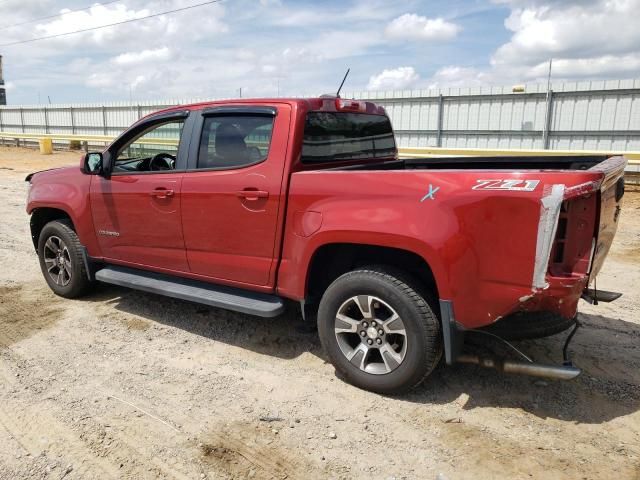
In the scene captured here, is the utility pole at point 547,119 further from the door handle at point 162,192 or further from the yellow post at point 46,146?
the yellow post at point 46,146

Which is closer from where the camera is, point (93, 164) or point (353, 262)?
point (353, 262)

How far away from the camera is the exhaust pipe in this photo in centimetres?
317

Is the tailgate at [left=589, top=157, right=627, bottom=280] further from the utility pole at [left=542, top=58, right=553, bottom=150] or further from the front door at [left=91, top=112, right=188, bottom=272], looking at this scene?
the utility pole at [left=542, top=58, right=553, bottom=150]

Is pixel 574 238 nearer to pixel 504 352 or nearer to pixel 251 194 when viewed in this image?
pixel 504 352

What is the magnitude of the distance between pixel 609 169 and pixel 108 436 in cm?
334

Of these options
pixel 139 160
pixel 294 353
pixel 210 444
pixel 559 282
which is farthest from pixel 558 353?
pixel 139 160

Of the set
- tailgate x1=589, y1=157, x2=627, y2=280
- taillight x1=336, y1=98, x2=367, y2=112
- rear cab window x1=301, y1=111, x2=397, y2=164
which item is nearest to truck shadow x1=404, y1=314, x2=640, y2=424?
tailgate x1=589, y1=157, x2=627, y2=280

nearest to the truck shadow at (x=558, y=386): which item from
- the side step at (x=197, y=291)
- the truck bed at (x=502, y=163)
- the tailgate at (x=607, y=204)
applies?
the tailgate at (x=607, y=204)

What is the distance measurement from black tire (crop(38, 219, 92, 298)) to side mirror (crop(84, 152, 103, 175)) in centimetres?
75

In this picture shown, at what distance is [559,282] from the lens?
2.95 metres

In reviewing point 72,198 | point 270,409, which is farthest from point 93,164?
point 270,409

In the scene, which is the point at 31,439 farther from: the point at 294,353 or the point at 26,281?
the point at 26,281

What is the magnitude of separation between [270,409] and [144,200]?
7.24 ft

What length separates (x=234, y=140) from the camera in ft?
13.9
